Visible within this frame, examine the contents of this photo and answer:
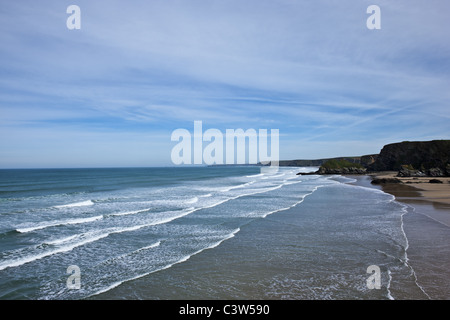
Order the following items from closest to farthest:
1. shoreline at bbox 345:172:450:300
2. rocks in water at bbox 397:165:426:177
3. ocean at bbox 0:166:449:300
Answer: shoreline at bbox 345:172:450:300 → ocean at bbox 0:166:449:300 → rocks in water at bbox 397:165:426:177

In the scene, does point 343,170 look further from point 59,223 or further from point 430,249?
point 59,223

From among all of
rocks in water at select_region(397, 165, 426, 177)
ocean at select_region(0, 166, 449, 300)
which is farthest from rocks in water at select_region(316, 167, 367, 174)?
ocean at select_region(0, 166, 449, 300)

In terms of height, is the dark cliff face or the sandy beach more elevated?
the dark cliff face

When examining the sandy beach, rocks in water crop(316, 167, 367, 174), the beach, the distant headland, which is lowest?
the sandy beach

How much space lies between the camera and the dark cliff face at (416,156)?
6362cm

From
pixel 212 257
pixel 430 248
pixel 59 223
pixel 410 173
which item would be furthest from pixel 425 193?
pixel 59 223

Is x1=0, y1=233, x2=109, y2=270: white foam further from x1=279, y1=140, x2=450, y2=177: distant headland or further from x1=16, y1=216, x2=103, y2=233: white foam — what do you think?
x1=279, y1=140, x2=450, y2=177: distant headland

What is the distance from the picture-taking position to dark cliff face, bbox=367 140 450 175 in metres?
63.6

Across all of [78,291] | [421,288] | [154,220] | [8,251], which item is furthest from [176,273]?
[154,220]

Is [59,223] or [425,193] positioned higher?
[425,193]

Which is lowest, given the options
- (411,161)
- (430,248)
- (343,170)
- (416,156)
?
(430,248)

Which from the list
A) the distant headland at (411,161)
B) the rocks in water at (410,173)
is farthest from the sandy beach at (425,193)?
the distant headland at (411,161)

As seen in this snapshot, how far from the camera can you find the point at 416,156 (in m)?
71.9
